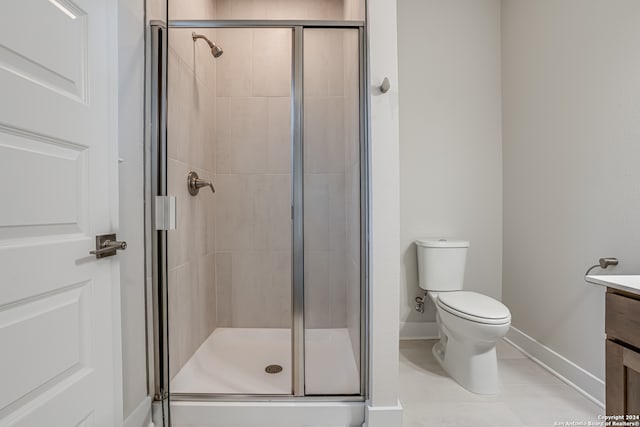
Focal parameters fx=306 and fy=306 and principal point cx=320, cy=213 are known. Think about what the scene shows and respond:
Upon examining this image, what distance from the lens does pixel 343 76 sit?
59.6 inches

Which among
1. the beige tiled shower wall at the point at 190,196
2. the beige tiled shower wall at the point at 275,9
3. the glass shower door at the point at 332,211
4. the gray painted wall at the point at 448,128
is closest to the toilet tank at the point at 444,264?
the gray painted wall at the point at 448,128

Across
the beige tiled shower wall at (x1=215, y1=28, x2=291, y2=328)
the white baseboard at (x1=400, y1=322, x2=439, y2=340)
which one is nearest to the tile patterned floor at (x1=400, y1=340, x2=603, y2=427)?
the white baseboard at (x1=400, y1=322, x2=439, y2=340)

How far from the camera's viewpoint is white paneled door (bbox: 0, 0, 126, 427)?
729 mm

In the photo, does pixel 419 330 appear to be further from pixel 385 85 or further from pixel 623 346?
pixel 385 85

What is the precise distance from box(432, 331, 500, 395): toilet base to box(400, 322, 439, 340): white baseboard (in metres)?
0.58

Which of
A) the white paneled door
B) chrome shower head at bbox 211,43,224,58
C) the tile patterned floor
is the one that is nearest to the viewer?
the white paneled door

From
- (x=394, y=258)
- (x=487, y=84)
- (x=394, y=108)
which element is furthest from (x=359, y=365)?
(x=487, y=84)

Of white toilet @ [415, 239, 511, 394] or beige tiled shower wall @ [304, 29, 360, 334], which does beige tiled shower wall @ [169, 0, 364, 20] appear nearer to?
beige tiled shower wall @ [304, 29, 360, 334]

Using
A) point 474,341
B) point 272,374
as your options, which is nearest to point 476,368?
point 474,341

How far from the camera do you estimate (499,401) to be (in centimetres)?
163

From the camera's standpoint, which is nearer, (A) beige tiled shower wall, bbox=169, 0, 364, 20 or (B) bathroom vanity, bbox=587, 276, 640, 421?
(B) bathroom vanity, bbox=587, 276, 640, 421

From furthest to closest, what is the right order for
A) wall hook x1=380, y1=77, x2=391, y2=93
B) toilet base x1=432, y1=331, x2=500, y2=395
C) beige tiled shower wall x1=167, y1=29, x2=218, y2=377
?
toilet base x1=432, y1=331, x2=500, y2=395 < beige tiled shower wall x1=167, y1=29, x2=218, y2=377 < wall hook x1=380, y1=77, x2=391, y2=93

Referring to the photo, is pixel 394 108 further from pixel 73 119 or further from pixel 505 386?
pixel 505 386

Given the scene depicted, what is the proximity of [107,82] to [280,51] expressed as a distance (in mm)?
991
